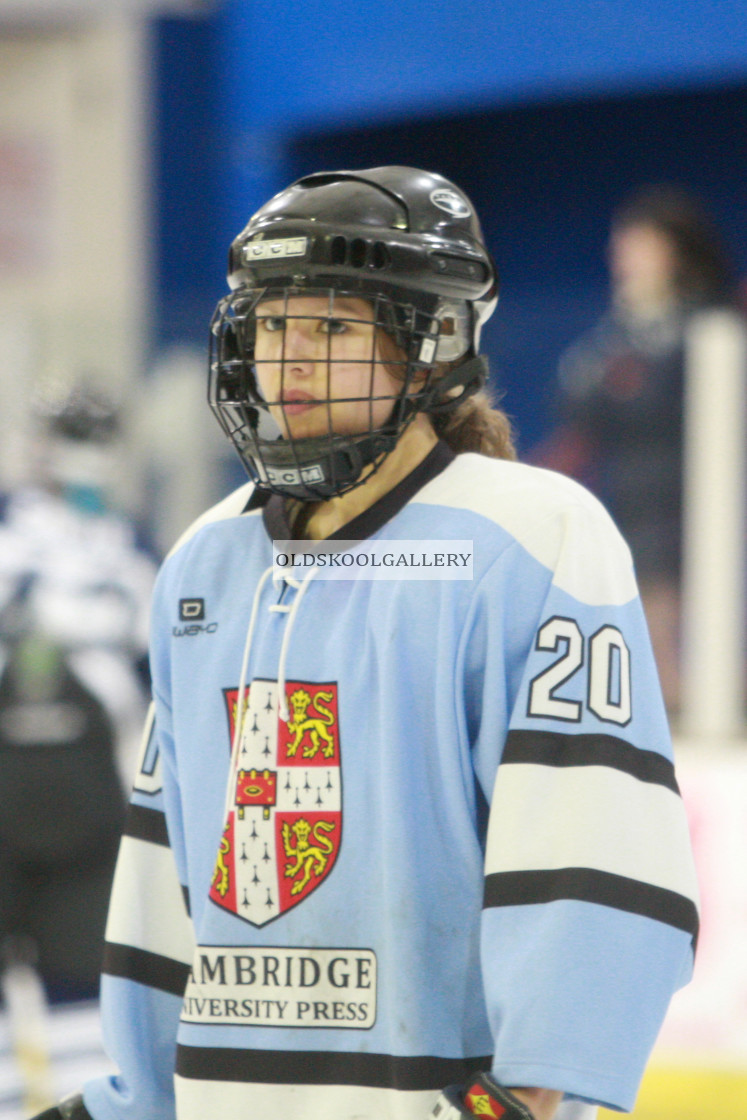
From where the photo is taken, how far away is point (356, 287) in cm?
160

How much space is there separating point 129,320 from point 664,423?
225 centimetres

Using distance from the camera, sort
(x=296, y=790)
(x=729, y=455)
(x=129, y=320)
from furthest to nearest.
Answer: (x=129, y=320) < (x=729, y=455) < (x=296, y=790)

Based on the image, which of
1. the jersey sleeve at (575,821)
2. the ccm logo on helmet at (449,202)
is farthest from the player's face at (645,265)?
the jersey sleeve at (575,821)

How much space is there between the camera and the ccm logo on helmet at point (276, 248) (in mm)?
1601

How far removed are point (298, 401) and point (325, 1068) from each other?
67 centimetres

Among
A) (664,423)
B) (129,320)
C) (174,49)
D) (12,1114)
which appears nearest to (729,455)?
(664,423)

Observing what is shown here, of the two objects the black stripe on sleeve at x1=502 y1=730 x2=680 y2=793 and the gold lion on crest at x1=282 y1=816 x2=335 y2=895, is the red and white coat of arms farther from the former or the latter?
the black stripe on sleeve at x1=502 y1=730 x2=680 y2=793

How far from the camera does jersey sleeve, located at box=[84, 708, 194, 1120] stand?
174 cm

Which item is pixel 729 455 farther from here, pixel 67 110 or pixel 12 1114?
pixel 67 110

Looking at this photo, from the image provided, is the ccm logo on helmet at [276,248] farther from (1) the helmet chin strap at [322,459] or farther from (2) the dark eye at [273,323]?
(1) the helmet chin strap at [322,459]

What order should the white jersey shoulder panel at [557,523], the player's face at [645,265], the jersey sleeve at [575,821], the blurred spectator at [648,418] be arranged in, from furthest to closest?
1. the blurred spectator at [648,418]
2. the player's face at [645,265]
3. the white jersey shoulder panel at [557,523]
4. the jersey sleeve at [575,821]

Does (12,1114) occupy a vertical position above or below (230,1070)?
below

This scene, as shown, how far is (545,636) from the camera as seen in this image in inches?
58.6

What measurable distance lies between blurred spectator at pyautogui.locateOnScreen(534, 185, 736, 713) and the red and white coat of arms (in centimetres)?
390
